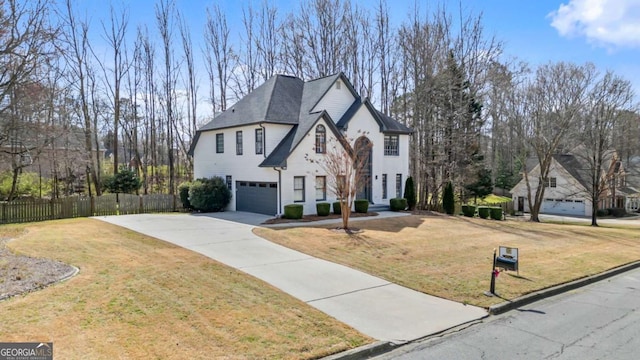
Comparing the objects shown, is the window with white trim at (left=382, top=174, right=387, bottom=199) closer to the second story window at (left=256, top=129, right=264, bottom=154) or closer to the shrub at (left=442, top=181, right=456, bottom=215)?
the shrub at (left=442, top=181, right=456, bottom=215)

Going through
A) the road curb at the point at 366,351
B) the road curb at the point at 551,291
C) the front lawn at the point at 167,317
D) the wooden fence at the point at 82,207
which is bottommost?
the road curb at the point at 551,291

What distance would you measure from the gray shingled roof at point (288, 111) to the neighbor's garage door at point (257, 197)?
1597mm

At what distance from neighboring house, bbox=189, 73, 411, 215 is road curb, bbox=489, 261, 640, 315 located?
36.6 ft

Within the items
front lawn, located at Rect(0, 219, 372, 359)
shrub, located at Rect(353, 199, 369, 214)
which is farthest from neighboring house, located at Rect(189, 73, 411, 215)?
front lawn, located at Rect(0, 219, 372, 359)

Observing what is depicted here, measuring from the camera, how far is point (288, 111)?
2317 centimetres

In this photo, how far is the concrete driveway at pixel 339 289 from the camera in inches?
277

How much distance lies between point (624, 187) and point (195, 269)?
2015 inches

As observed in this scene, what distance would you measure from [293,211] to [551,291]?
41.6 feet

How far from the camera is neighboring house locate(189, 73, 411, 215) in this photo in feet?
70.4

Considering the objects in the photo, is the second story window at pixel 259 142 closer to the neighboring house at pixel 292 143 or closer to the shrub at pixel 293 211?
the neighboring house at pixel 292 143

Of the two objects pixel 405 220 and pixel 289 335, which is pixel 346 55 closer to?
pixel 405 220

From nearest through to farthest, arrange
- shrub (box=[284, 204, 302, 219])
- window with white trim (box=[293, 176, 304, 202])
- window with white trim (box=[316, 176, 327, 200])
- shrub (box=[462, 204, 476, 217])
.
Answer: shrub (box=[284, 204, 302, 219]) → window with white trim (box=[293, 176, 304, 202]) → window with white trim (box=[316, 176, 327, 200]) → shrub (box=[462, 204, 476, 217])

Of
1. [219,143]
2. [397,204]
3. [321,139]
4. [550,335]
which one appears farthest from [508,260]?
[219,143]

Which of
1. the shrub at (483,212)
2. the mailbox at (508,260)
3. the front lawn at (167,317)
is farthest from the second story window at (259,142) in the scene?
the shrub at (483,212)
